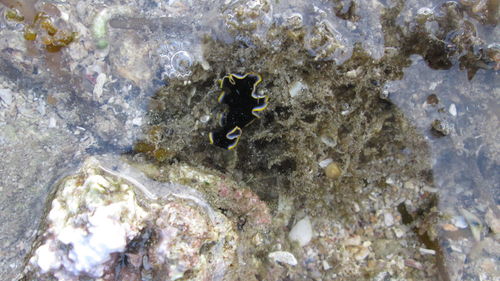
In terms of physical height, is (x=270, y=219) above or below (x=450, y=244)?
above

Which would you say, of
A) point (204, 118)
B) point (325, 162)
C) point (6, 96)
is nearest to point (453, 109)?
point (325, 162)

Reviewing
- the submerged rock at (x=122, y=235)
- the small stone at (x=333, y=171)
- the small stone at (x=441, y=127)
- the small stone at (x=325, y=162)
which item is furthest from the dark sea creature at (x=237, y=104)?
the small stone at (x=441, y=127)

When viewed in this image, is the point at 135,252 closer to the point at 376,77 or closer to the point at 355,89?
the point at 355,89

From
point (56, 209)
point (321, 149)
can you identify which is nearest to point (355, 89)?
point (321, 149)

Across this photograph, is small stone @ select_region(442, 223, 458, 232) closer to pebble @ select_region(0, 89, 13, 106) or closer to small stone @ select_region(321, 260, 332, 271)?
small stone @ select_region(321, 260, 332, 271)

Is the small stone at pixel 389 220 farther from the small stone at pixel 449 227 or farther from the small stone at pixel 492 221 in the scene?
the small stone at pixel 492 221

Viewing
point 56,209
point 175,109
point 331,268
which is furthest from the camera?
point 331,268

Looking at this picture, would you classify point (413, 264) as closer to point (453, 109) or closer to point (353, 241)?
point (353, 241)
